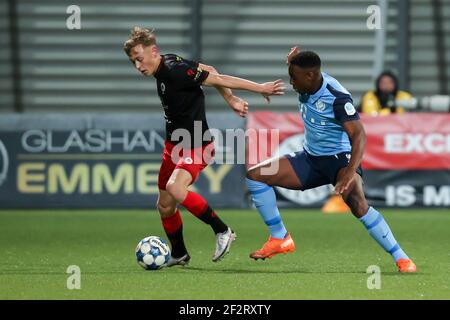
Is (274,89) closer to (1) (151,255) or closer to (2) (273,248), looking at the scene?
(2) (273,248)

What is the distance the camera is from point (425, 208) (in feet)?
51.3

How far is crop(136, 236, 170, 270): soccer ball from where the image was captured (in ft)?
28.5

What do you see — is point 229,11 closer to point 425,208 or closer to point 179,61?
point 425,208

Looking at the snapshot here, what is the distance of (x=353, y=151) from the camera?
8.28 metres

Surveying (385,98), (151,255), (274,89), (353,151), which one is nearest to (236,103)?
(274,89)

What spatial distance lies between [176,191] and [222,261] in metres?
0.98

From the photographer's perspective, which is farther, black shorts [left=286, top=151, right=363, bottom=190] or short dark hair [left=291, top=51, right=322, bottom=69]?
black shorts [left=286, top=151, right=363, bottom=190]

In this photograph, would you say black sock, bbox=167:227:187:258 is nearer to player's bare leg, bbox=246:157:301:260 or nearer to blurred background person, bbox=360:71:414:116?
player's bare leg, bbox=246:157:301:260

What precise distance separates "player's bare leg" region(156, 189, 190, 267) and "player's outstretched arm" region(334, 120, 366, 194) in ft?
5.00

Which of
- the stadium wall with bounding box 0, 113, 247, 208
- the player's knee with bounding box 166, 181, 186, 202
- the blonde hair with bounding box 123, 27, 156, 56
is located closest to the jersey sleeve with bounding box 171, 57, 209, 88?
the blonde hair with bounding box 123, 27, 156, 56

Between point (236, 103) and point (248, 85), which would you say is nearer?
point (248, 85)

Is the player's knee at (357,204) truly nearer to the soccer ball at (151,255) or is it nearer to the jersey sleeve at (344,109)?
the jersey sleeve at (344,109)
